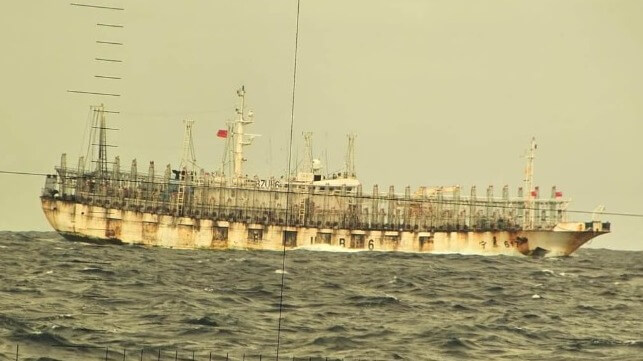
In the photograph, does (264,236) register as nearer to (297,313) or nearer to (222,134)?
(222,134)

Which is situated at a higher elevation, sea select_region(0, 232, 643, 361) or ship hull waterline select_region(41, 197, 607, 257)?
ship hull waterline select_region(41, 197, 607, 257)

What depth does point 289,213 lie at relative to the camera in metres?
122

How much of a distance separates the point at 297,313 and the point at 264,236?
69174mm

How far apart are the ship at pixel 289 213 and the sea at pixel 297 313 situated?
31.2 metres

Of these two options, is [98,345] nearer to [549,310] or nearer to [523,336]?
[523,336]

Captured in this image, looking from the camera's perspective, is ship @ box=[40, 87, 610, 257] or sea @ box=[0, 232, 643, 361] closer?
sea @ box=[0, 232, 643, 361]

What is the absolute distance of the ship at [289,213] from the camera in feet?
377

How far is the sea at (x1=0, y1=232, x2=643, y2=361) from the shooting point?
38.8 metres

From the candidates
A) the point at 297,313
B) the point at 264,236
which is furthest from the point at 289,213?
the point at 297,313

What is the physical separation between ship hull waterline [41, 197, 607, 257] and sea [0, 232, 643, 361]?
2998cm

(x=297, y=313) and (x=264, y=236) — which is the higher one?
(x=264, y=236)

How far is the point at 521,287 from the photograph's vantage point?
72812 millimetres

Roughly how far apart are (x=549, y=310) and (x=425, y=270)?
30507mm

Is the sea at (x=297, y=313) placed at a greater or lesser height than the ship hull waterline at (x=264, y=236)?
lesser
